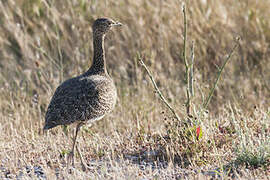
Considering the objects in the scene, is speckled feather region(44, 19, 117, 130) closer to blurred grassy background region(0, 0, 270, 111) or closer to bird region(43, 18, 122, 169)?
bird region(43, 18, 122, 169)

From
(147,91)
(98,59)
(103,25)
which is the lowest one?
(147,91)

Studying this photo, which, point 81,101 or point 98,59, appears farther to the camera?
point 98,59

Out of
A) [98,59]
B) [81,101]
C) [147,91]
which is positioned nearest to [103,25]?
[98,59]

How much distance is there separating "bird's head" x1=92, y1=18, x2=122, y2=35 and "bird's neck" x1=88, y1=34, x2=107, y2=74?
7cm

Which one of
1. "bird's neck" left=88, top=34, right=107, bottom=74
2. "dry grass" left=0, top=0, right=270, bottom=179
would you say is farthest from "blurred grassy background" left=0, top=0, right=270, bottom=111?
"bird's neck" left=88, top=34, right=107, bottom=74

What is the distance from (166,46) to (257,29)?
1.79 meters

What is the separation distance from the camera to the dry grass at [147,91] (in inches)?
192

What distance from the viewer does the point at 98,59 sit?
233 inches

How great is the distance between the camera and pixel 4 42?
9.87 m

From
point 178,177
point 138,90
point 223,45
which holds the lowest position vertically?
point 178,177

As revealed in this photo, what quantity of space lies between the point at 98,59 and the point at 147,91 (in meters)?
2.10

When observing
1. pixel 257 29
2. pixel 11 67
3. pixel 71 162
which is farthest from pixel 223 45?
pixel 71 162

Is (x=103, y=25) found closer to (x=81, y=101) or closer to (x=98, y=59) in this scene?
(x=98, y=59)

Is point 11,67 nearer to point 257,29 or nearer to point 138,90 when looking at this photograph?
point 138,90
